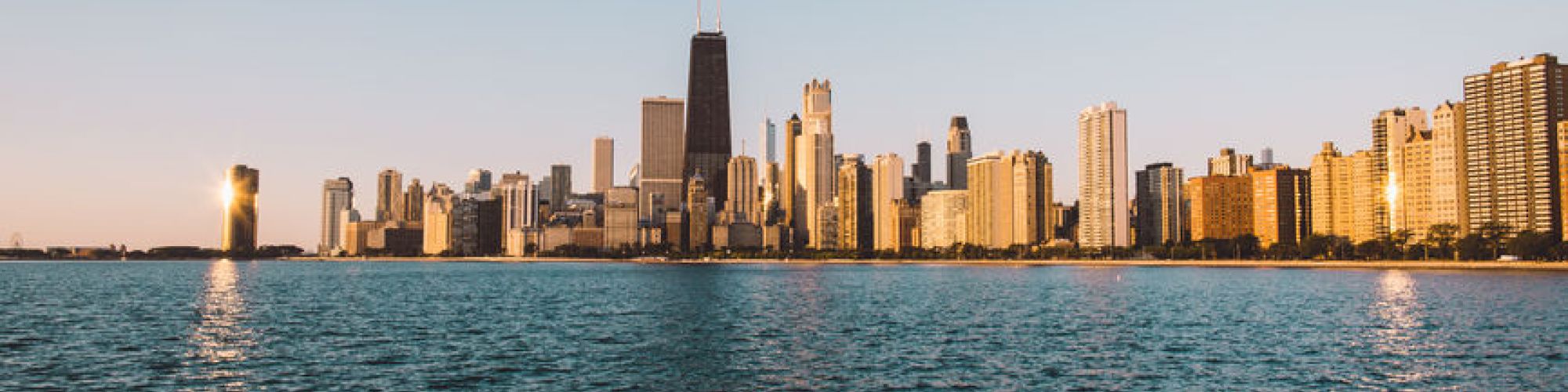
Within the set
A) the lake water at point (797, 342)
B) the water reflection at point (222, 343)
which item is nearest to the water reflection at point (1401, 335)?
the lake water at point (797, 342)

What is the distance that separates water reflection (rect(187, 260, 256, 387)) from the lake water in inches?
12.3

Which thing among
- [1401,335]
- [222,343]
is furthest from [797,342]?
[1401,335]

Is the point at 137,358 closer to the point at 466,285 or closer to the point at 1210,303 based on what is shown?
the point at 1210,303

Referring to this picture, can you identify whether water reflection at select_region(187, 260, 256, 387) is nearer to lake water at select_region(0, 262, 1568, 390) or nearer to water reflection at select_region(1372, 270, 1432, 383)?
lake water at select_region(0, 262, 1568, 390)

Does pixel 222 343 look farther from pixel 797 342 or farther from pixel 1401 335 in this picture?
pixel 1401 335

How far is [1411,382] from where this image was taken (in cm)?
5669

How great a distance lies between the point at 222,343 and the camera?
7512 cm

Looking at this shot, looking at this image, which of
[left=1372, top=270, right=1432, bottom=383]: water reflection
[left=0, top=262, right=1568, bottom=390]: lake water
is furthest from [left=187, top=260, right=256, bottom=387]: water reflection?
[left=1372, top=270, right=1432, bottom=383]: water reflection

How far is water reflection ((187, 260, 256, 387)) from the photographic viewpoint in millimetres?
59281

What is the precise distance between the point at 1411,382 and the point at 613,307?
246 ft

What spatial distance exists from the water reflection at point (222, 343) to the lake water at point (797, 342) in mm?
312

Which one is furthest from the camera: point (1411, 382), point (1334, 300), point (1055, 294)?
point (1055, 294)

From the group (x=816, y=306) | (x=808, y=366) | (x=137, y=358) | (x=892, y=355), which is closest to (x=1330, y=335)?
(x=892, y=355)

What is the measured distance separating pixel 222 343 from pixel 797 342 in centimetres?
3593
